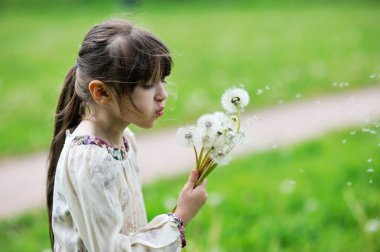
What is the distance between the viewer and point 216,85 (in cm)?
698

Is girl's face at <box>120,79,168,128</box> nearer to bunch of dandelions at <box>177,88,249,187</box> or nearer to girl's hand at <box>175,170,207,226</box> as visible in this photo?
bunch of dandelions at <box>177,88,249,187</box>

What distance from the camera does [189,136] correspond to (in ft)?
5.28

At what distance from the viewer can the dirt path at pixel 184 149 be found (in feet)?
13.8

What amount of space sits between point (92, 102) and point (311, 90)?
5171mm

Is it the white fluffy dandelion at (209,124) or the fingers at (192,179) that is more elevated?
the white fluffy dandelion at (209,124)

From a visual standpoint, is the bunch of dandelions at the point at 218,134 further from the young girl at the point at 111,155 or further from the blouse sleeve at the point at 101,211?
the blouse sleeve at the point at 101,211

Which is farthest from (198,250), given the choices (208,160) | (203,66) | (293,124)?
(203,66)

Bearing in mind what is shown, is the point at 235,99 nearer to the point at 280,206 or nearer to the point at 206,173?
the point at 206,173

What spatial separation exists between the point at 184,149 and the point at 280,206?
1.77m

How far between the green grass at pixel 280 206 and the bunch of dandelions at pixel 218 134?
133 cm

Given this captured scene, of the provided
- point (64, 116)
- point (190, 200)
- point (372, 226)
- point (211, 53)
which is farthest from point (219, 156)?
point (211, 53)

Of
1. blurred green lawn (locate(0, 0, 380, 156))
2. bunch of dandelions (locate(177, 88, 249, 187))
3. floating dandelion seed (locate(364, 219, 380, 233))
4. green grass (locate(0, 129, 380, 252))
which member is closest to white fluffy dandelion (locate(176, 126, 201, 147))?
bunch of dandelions (locate(177, 88, 249, 187))

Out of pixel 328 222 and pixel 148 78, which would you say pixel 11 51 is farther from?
pixel 148 78

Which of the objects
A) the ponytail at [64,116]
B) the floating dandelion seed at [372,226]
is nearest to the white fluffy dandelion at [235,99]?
the ponytail at [64,116]
